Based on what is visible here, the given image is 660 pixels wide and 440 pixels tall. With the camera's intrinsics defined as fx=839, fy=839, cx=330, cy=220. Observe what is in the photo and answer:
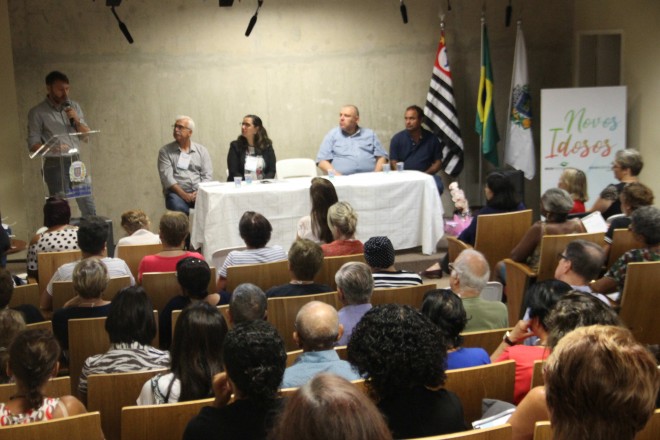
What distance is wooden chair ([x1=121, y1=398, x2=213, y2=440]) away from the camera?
2686mm

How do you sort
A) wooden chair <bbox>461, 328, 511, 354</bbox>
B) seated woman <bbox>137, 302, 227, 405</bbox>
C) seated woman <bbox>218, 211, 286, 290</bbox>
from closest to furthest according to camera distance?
seated woman <bbox>137, 302, 227, 405</bbox>, wooden chair <bbox>461, 328, 511, 354</bbox>, seated woman <bbox>218, 211, 286, 290</bbox>

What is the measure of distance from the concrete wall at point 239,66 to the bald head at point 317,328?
18.8ft

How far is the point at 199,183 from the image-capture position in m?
7.83

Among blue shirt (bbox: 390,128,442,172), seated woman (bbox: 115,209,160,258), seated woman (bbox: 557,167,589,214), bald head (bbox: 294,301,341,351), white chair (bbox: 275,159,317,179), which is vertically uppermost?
blue shirt (bbox: 390,128,442,172)

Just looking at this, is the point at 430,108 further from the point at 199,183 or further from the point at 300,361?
the point at 300,361

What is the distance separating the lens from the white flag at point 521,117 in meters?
9.10

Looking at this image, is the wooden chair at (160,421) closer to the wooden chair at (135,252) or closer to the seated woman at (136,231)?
the wooden chair at (135,252)

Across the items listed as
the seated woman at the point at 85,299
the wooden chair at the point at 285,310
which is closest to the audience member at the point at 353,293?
the wooden chair at the point at 285,310

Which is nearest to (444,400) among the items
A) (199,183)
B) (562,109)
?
(199,183)

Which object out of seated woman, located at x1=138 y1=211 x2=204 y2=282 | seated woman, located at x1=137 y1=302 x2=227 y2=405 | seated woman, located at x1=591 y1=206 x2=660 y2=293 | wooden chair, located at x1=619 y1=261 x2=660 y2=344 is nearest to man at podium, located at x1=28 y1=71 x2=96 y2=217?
seated woman, located at x1=138 y1=211 x2=204 y2=282

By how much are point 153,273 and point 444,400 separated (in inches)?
99.1

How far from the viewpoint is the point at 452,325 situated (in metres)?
3.35

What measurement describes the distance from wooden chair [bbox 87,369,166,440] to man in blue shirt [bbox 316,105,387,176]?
5320 millimetres

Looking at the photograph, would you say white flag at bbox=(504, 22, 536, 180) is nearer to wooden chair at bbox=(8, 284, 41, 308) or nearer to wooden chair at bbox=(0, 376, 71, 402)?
wooden chair at bbox=(8, 284, 41, 308)
